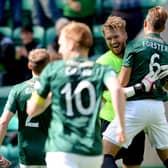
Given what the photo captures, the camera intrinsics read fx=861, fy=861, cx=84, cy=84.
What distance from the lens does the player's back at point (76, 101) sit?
5.38 metres

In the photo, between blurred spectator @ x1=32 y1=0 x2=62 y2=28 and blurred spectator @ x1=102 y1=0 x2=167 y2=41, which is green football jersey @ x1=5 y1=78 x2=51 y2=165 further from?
blurred spectator @ x1=102 y1=0 x2=167 y2=41

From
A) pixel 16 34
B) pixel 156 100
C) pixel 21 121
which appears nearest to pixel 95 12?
pixel 16 34

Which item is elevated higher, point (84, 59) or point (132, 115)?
point (84, 59)

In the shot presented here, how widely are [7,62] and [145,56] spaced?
2401 mm

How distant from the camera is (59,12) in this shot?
8984 millimetres

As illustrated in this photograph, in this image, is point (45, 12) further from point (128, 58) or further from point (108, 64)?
point (128, 58)

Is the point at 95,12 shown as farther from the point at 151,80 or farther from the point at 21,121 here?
the point at 21,121

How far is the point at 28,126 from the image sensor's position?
628 cm

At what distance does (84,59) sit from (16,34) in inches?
145

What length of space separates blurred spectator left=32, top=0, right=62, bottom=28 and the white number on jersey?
3.68 meters

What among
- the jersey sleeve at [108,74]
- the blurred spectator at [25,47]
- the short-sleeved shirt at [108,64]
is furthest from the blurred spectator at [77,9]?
the jersey sleeve at [108,74]

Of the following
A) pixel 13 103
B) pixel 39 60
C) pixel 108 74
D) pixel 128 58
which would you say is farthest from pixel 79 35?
pixel 128 58

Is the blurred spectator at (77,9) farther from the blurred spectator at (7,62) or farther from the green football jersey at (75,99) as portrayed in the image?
the green football jersey at (75,99)

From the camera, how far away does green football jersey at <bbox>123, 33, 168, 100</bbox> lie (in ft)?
22.9
